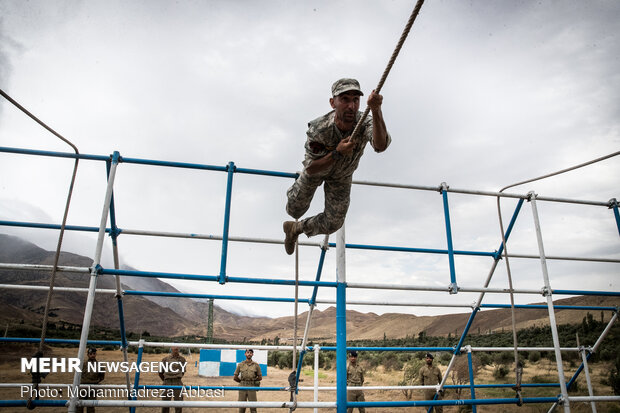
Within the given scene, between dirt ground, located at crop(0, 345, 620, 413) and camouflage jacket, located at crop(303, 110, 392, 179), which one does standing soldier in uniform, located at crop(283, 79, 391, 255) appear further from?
Answer: dirt ground, located at crop(0, 345, 620, 413)

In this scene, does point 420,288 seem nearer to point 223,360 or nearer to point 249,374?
point 249,374

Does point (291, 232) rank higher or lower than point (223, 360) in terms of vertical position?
higher

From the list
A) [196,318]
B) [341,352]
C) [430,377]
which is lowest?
[430,377]

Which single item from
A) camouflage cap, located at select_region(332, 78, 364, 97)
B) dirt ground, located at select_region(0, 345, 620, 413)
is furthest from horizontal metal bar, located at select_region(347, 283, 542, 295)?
dirt ground, located at select_region(0, 345, 620, 413)

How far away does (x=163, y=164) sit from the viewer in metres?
3.12

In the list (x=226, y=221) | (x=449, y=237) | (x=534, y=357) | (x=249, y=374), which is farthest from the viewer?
(x=534, y=357)

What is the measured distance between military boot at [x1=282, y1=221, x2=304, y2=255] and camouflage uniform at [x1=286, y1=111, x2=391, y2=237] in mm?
59

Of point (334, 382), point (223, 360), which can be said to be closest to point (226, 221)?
point (223, 360)

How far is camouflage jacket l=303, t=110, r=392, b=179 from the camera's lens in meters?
2.61

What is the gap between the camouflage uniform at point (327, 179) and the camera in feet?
8.62

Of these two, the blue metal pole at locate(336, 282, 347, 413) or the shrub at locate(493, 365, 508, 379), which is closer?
the blue metal pole at locate(336, 282, 347, 413)

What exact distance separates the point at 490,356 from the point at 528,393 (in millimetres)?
7568

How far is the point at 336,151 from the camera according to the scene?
8.43ft

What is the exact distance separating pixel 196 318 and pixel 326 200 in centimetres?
9143
